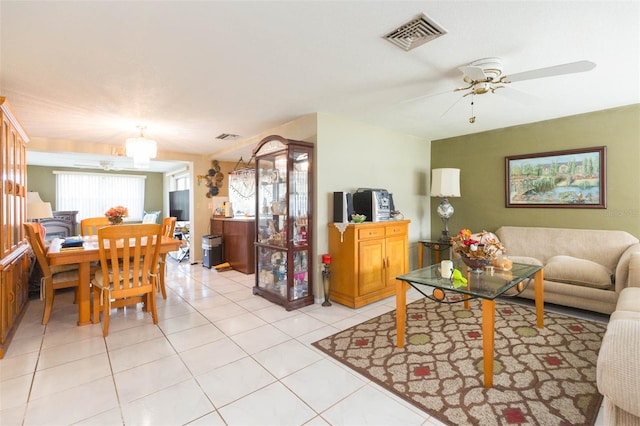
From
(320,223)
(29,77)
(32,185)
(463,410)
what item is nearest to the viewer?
(463,410)

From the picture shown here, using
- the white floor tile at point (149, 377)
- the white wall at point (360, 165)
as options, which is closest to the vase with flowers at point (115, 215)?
the white wall at point (360, 165)

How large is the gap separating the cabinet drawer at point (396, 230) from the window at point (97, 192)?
299 inches

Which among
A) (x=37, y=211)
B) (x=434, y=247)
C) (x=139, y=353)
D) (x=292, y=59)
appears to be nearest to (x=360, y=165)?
(x=434, y=247)

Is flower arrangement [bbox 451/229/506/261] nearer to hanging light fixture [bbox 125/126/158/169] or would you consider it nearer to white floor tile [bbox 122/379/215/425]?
white floor tile [bbox 122/379/215/425]

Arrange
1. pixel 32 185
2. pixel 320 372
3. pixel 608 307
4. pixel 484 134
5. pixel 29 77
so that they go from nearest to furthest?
1. pixel 320 372
2. pixel 29 77
3. pixel 608 307
4. pixel 484 134
5. pixel 32 185

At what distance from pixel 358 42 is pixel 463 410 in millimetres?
2402

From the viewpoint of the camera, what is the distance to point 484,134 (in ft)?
14.7

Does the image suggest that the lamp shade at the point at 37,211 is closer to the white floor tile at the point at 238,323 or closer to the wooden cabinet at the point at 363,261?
the white floor tile at the point at 238,323

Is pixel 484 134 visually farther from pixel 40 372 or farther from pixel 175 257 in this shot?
pixel 175 257

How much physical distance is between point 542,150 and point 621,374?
347cm

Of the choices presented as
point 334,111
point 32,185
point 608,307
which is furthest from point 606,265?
point 32,185

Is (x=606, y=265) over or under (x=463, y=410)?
over

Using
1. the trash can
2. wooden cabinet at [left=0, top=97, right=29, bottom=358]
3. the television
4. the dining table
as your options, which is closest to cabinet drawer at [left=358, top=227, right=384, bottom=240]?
the dining table

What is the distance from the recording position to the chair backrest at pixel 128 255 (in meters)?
2.74
